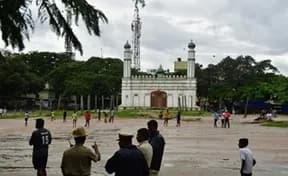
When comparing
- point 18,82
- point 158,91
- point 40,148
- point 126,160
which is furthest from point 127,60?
point 126,160

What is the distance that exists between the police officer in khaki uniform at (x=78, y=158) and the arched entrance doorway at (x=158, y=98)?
297 feet

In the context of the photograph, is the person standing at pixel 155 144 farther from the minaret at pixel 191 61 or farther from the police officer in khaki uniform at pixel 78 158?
the minaret at pixel 191 61

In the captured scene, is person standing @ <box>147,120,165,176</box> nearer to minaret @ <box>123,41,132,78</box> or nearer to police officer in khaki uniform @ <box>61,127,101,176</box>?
police officer in khaki uniform @ <box>61,127,101,176</box>

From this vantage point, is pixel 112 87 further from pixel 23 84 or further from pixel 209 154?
pixel 209 154

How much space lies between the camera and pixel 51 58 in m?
122

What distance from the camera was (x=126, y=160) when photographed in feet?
22.2

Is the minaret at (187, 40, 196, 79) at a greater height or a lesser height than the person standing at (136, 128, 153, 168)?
greater

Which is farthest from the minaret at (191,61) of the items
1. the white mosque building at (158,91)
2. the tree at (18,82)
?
the tree at (18,82)

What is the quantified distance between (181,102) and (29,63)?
3794 centimetres

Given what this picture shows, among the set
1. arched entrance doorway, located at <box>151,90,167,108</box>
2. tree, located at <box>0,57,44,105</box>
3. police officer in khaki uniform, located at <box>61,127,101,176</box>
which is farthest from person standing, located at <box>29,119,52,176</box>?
arched entrance doorway, located at <box>151,90,167,108</box>

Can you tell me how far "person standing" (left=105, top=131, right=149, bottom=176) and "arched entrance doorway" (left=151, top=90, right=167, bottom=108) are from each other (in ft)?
300

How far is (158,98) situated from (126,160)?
92202 mm

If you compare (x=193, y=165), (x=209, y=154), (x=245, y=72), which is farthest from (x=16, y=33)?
(x=245, y=72)

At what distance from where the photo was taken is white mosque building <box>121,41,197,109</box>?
324 ft
